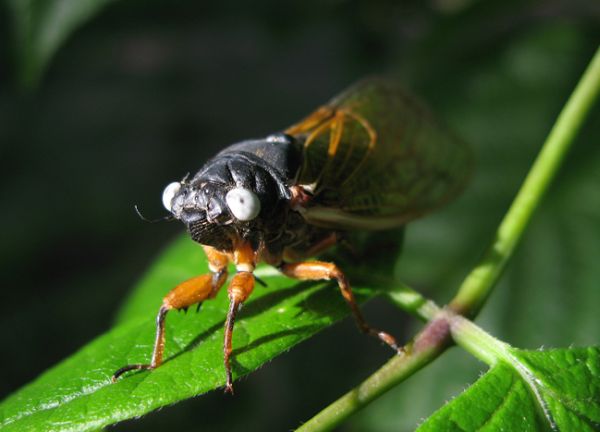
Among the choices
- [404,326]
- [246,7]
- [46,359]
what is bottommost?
[404,326]

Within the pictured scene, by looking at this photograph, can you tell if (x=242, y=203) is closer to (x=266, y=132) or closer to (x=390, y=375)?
(x=390, y=375)

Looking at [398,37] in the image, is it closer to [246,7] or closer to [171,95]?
[246,7]

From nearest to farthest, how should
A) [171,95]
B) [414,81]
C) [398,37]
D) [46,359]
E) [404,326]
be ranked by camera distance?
[414,81] < [398,37] < [46,359] < [404,326] < [171,95]

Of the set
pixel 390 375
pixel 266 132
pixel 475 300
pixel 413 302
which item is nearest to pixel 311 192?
pixel 413 302

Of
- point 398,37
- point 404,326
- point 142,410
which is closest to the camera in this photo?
point 142,410

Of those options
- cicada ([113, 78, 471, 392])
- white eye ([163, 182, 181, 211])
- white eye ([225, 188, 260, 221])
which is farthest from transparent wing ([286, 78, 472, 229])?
white eye ([163, 182, 181, 211])

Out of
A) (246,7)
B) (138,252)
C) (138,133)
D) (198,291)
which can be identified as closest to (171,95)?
(138,133)

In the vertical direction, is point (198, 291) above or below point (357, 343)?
above
